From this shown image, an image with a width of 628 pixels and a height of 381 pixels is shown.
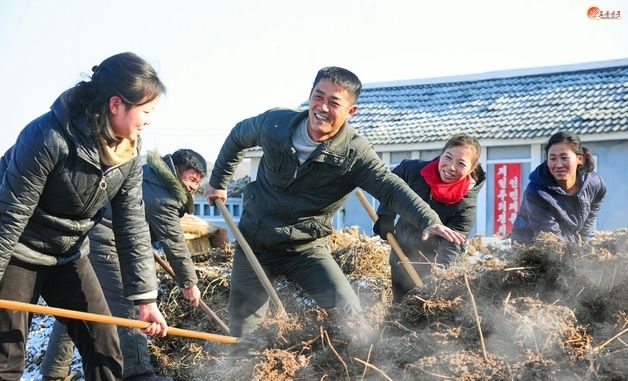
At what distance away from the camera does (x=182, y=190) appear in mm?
5523

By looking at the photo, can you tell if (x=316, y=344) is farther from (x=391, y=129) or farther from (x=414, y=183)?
(x=391, y=129)

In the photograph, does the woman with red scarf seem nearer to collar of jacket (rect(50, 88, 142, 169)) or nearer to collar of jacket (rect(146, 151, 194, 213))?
collar of jacket (rect(146, 151, 194, 213))

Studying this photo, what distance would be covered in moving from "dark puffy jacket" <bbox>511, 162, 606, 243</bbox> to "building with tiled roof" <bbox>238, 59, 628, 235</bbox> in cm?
1067

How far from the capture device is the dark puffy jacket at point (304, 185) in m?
4.39

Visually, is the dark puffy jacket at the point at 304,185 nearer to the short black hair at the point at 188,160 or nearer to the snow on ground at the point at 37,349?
the short black hair at the point at 188,160

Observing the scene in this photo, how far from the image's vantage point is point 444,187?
5.30 meters

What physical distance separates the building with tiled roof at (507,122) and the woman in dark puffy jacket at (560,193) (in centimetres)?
1068

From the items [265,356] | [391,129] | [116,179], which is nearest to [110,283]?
[116,179]

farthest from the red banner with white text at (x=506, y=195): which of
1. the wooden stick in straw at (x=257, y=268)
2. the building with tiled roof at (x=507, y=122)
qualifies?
the wooden stick in straw at (x=257, y=268)

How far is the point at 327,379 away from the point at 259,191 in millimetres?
1622

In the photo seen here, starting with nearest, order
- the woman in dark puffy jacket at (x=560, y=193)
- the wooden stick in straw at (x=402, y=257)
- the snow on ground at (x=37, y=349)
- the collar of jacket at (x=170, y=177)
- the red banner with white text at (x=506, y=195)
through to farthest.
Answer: the wooden stick in straw at (x=402, y=257) → the woman in dark puffy jacket at (x=560, y=193) → the collar of jacket at (x=170, y=177) → the snow on ground at (x=37, y=349) → the red banner with white text at (x=506, y=195)

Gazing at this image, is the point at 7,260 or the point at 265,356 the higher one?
the point at 7,260

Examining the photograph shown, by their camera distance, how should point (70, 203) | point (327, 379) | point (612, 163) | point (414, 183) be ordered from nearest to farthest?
point (327, 379)
point (70, 203)
point (414, 183)
point (612, 163)

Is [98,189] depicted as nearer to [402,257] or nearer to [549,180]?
[402,257]
